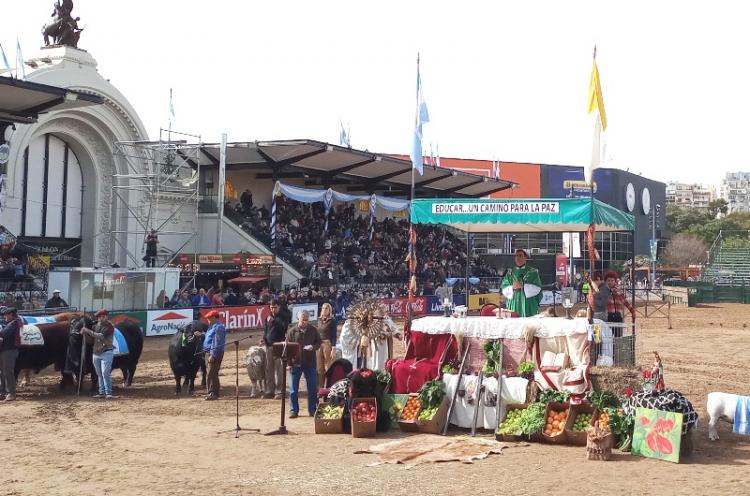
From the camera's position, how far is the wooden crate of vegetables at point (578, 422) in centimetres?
1148

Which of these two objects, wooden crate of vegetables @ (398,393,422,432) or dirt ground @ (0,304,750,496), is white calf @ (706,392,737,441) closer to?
dirt ground @ (0,304,750,496)

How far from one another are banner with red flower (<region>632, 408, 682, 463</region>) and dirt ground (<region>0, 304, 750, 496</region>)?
0.18 m

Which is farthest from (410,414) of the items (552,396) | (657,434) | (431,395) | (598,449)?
(657,434)

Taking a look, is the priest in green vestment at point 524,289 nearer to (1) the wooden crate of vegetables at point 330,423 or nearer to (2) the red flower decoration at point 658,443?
(1) the wooden crate of vegetables at point 330,423

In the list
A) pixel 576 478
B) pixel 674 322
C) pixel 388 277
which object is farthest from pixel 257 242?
pixel 576 478

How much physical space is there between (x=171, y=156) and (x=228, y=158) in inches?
165

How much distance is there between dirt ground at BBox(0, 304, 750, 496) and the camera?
952 cm

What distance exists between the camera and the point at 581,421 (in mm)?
11664

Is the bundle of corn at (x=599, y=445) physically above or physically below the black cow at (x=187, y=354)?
below

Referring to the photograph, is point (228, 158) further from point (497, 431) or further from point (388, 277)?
point (497, 431)

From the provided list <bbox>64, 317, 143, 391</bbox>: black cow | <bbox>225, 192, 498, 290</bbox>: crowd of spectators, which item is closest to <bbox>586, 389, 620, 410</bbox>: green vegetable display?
<bbox>64, 317, 143, 391</bbox>: black cow

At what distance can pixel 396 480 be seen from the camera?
9820 millimetres

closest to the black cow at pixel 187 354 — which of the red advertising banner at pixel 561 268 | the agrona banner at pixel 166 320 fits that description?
the agrona banner at pixel 166 320

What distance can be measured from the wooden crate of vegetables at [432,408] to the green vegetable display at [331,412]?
1.16 meters
